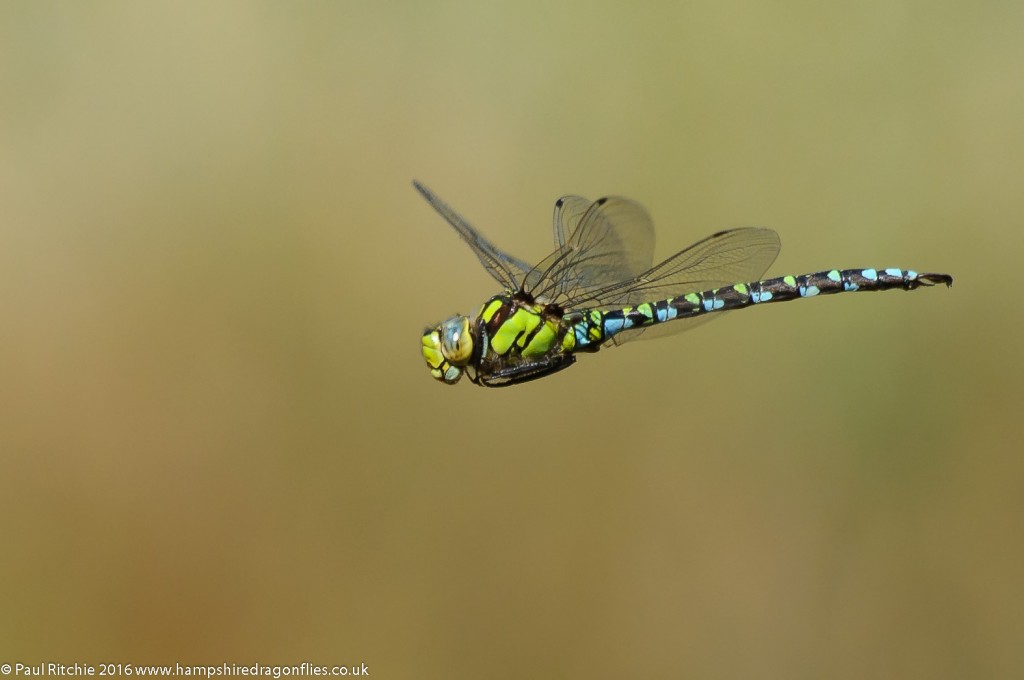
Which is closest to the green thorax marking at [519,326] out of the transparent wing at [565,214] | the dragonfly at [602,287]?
the dragonfly at [602,287]

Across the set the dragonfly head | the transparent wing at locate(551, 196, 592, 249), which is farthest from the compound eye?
the transparent wing at locate(551, 196, 592, 249)

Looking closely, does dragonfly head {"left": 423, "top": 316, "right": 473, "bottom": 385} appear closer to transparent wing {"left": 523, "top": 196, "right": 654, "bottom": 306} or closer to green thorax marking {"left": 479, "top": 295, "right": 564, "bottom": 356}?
green thorax marking {"left": 479, "top": 295, "right": 564, "bottom": 356}

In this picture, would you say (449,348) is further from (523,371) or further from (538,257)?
(538,257)

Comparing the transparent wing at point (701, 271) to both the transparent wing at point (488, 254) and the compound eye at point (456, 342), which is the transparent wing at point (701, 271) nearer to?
the transparent wing at point (488, 254)

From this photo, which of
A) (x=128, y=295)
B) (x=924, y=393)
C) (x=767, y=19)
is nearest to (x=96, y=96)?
(x=128, y=295)

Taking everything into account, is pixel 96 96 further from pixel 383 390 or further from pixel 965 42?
pixel 965 42

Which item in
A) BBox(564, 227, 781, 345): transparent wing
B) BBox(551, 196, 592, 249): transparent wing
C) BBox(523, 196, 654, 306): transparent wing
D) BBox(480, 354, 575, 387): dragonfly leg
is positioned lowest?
BBox(480, 354, 575, 387): dragonfly leg

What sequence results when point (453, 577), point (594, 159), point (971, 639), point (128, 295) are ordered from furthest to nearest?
1. point (594, 159)
2. point (128, 295)
3. point (453, 577)
4. point (971, 639)
